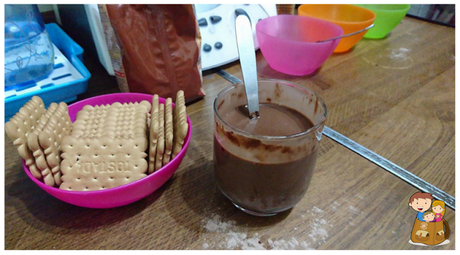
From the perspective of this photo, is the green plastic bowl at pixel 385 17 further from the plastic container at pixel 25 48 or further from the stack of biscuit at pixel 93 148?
the plastic container at pixel 25 48

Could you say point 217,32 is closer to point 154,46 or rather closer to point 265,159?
point 154,46

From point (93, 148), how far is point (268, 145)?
9.8 inches

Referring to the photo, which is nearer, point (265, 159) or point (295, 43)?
point (265, 159)

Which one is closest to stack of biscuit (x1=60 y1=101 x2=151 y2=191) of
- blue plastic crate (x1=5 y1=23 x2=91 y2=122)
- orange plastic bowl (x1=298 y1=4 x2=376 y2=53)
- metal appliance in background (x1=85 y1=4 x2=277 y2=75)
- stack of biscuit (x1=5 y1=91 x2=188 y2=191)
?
stack of biscuit (x1=5 y1=91 x2=188 y2=191)

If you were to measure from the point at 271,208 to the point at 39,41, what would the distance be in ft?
2.20

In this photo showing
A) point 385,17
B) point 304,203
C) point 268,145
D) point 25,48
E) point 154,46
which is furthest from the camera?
point 385,17

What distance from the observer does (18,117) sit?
1.37 feet

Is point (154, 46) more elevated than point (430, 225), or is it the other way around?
point (154, 46)

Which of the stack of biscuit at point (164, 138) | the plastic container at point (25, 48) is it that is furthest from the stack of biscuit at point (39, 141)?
the plastic container at point (25, 48)

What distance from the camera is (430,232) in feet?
1.37

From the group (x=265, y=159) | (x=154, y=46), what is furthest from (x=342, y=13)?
(x=265, y=159)

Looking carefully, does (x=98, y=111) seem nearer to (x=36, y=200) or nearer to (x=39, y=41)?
(x=36, y=200)

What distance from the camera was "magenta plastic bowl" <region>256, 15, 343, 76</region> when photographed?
752 millimetres
